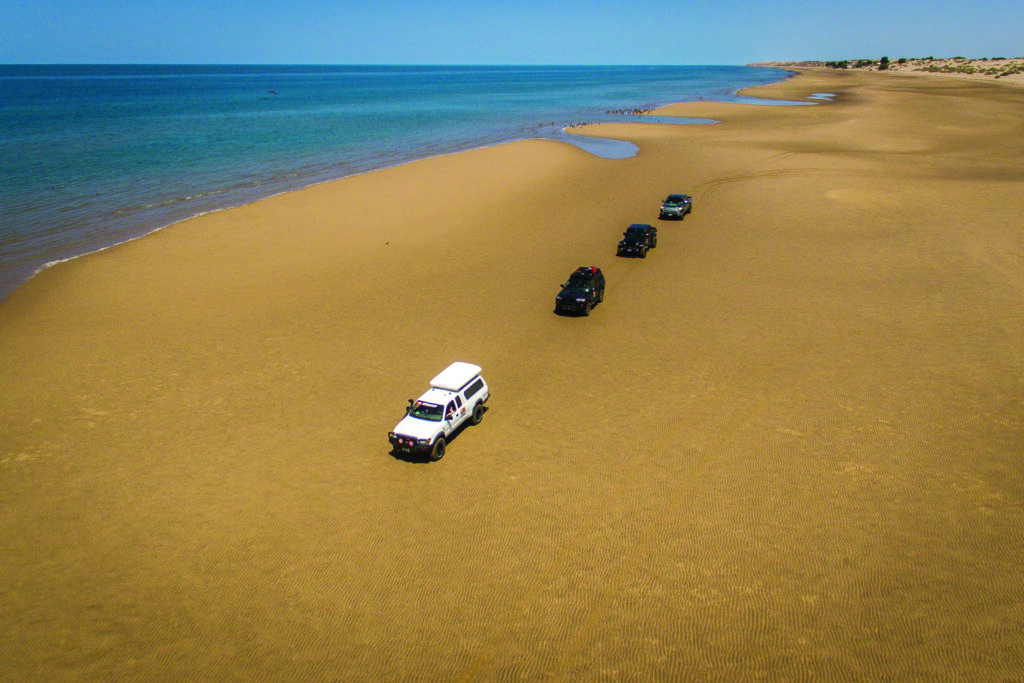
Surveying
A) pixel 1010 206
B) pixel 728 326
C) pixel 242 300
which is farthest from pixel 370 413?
pixel 1010 206

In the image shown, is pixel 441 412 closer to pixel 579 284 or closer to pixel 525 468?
pixel 525 468

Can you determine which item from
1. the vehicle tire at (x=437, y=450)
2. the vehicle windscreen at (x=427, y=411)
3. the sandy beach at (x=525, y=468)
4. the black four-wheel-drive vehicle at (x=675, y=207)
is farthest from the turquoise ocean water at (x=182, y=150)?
the black four-wheel-drive vehicle at (x=675, y=207)

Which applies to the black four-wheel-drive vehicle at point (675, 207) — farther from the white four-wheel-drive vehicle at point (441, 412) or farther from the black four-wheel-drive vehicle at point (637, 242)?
the white four-wheel-drive vehicle at point (441, 412)

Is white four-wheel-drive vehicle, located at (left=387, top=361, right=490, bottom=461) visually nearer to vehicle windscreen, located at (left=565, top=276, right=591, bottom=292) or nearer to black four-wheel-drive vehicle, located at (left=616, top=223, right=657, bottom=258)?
vehicle windscreen, located at (left=565, top=276, right=591, bottom=292)

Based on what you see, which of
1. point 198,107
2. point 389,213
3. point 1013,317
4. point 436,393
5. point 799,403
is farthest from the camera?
point 198,107

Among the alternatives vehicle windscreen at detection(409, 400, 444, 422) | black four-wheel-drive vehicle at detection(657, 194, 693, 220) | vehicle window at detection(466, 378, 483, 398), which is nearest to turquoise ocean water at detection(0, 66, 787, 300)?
vehicle windscreen at detection(409, 400, 444, 422)

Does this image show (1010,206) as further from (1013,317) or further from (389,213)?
(389,213)
